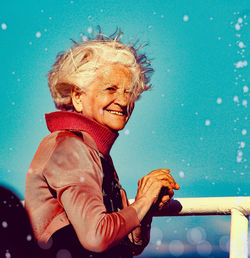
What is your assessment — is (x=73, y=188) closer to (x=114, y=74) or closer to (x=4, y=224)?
(x=4, y=224)

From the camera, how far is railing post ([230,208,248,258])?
5.33 feet

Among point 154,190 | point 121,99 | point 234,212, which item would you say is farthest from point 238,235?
point 121,99

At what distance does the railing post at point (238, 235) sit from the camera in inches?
64.0

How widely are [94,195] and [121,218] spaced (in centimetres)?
11

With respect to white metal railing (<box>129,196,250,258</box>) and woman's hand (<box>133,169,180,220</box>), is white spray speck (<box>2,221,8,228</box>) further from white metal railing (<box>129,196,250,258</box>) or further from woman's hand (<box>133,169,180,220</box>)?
white metal railing (<box>129,196,250,258</box>)

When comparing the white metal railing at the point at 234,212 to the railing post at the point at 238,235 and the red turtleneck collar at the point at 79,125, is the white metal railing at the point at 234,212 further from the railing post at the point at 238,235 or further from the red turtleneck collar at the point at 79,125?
the red turtleneck collar at the point at 79,125

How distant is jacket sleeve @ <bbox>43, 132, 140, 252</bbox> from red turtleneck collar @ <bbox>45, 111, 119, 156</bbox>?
156 millimetres

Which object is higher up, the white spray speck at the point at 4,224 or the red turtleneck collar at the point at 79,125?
the red turtleneck collar at the point at 79,125

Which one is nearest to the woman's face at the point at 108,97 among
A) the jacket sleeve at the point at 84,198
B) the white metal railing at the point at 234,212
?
the jacket sleeve at the point at 84,198

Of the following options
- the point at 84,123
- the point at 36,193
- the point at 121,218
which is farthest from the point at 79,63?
the point at 121,218

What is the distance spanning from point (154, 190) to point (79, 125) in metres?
0.36

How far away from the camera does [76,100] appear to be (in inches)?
61.7

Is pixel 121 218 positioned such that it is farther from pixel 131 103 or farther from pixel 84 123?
pixel 131 103

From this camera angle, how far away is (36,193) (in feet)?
4.42
